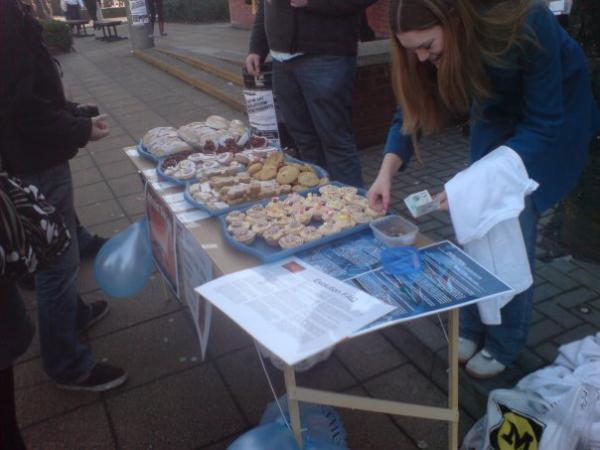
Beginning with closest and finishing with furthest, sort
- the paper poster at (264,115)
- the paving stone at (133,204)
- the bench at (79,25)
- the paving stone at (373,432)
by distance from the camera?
1. the paving stone at (373,432)
2. the paper poster at (264,115)
3. the paving stone at (133,204)
4. the bench at (79,25)

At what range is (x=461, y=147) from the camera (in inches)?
195

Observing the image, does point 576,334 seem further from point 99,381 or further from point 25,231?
point 25,231

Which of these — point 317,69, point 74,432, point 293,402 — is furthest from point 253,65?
point 293,402

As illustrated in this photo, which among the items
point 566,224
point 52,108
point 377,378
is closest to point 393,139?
point 377,378

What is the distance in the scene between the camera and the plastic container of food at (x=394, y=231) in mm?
1532

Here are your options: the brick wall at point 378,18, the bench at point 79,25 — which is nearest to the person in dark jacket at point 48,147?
the brick wall at point 378,18

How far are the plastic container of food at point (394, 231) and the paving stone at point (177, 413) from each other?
1.06 meters

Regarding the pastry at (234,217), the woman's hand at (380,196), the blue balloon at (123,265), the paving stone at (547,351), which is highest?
the woman's hand at (380,196)

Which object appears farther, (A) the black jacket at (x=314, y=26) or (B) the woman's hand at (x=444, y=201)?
(A) the black jacket at (x=314, y=26)

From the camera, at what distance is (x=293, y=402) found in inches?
52.7

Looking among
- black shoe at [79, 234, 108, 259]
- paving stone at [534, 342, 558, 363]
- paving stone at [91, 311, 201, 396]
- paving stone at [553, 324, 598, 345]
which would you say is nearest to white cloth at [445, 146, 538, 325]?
paving stone at [534, 342, 558, 363]

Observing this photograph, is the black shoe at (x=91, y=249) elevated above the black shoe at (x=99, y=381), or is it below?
below

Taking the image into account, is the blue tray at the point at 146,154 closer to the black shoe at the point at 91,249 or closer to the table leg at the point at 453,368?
the black shoe at the point at 91,249

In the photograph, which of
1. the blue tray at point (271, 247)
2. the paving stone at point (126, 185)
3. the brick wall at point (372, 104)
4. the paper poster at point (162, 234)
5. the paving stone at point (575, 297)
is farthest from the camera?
the brick wall at point (372, 104)
